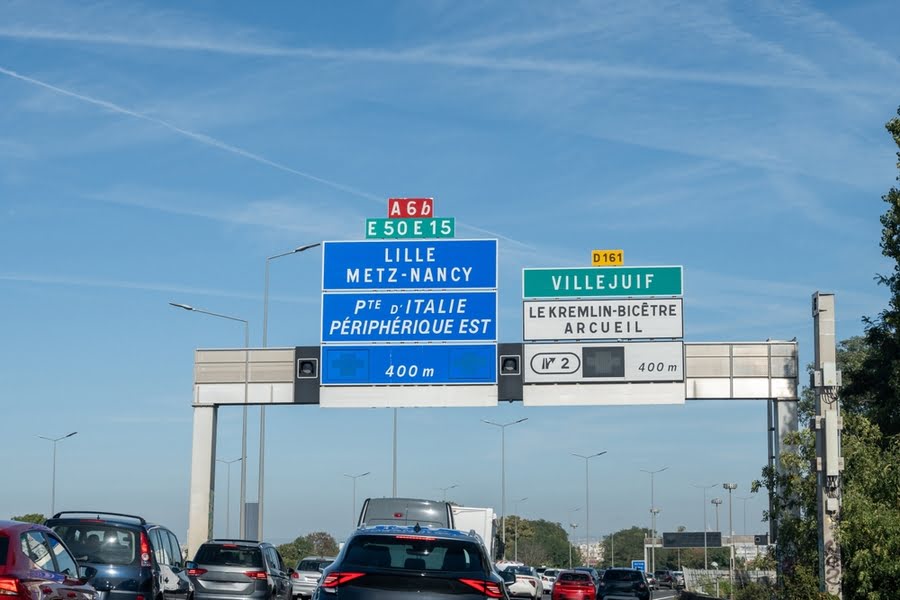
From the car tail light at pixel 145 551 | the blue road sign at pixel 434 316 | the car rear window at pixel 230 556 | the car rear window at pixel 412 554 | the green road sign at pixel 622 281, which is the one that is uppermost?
the green road sign at pixel 622 281

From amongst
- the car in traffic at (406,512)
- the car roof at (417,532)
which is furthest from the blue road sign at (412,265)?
the car roof at (417,532)

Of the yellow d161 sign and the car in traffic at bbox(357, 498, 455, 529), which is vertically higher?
the yellow d161 sign

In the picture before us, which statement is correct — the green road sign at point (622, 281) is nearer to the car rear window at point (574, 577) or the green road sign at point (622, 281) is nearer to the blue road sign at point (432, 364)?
the blue road sign at point (432, 364)

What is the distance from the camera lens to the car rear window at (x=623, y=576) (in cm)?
4138

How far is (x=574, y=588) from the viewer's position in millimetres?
43719

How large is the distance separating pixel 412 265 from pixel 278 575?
9.26 metres

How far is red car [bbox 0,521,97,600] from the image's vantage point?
38.6 ft

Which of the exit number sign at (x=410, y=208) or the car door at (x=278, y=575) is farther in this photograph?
the exit number sign at (x=410, y=208)

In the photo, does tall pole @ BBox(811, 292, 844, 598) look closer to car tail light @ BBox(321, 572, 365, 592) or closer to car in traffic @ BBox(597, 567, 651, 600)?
car tail light @ BBox(321, 572, 365, 592)

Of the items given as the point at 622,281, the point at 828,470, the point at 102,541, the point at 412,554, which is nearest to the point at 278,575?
the point at 102,541

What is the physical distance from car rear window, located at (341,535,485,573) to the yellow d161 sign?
20.3 m

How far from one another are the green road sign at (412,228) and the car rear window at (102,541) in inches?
613

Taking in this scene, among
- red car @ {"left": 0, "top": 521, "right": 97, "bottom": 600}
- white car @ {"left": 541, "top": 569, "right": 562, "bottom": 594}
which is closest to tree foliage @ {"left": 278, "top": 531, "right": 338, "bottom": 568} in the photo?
white car @ {"left": 541, "top": 569, "right": 562, "bottom": 594}

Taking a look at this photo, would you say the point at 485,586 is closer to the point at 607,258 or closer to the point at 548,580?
the point at 607,258
